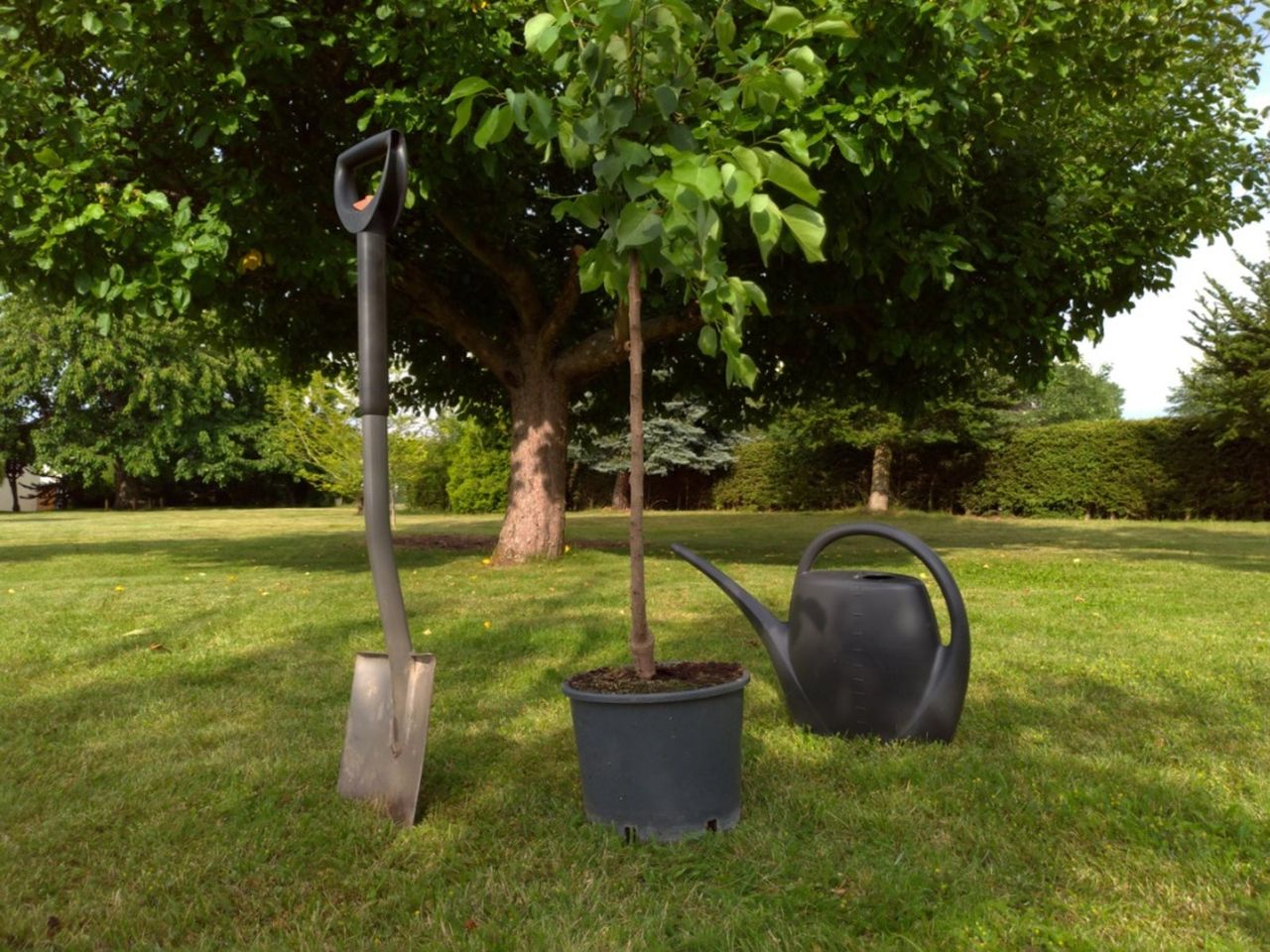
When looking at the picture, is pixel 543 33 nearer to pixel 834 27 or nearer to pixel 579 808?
pixel 834 27

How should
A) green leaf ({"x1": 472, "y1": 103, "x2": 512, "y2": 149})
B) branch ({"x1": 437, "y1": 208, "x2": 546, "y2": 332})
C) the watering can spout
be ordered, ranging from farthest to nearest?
branch ({"x1": 437, "y1": 208, "x2": 546, "y2": 332}) → the watering can spout → green leaf ({"x1": 472, "y1": 103, "x2": 512, "y2": 149})

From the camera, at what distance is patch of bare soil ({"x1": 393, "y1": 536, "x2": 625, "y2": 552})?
12.8 metres

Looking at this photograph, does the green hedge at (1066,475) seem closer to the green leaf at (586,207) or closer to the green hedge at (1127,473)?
the green hedge at (1127,473)

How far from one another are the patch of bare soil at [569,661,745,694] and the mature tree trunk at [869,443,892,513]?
839 inches

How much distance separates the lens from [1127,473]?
67.0 ft

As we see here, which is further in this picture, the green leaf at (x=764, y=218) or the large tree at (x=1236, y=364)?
the large tree at (x=1236, y=364)

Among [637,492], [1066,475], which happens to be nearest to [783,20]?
[637,492]

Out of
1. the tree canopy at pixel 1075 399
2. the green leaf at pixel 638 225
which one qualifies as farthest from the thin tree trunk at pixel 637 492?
the tree canopy at pixel 1075 399

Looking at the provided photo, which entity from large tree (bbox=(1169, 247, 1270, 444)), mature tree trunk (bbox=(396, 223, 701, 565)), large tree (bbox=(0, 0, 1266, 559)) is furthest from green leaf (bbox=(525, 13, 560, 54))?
large tree (bbox=(1169, 247, 1270, 444))

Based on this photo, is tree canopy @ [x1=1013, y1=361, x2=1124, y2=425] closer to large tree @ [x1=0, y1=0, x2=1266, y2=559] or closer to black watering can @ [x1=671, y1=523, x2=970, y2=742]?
large tree @ [x1=0, y1=0, x2=1266, y2=559]

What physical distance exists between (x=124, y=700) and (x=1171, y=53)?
30.5 feet

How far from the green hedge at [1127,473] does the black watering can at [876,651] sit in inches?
780

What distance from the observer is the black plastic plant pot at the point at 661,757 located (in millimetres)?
2506

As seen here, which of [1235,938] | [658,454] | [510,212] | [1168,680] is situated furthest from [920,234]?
[658,454]
